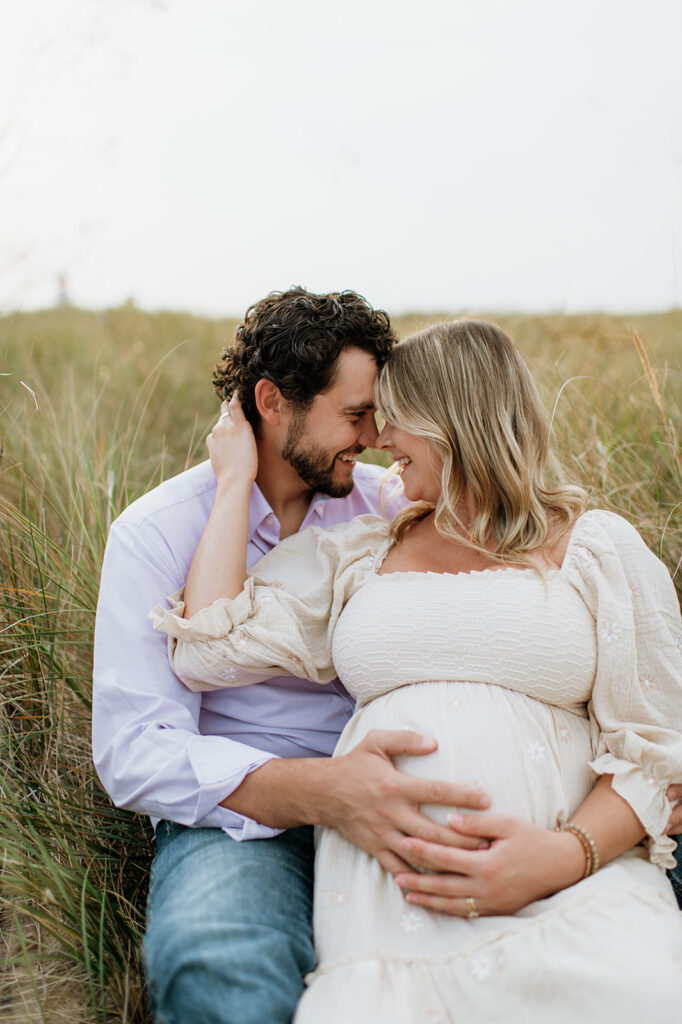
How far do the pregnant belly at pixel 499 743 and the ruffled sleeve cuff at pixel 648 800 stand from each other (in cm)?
10

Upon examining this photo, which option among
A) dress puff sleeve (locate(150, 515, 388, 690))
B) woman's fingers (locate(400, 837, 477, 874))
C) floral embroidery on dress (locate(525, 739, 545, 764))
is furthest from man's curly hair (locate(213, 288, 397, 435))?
woman's fingers (locate(400, 837, 477, 874))

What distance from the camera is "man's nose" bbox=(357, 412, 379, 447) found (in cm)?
273

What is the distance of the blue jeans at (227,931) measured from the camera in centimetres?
166

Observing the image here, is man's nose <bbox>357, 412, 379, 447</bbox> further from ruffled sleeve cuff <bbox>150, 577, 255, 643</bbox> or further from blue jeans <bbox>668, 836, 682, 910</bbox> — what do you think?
blue jeans <bbox>668, 836, 682, 910</bbox>

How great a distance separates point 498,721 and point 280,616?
649mm

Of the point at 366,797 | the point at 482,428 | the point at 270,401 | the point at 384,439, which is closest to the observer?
the point at 366,797

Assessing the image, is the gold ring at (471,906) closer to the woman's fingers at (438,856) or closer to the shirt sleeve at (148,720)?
the woman's fingers at (438,856)

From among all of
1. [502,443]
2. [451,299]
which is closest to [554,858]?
A: [502,443]

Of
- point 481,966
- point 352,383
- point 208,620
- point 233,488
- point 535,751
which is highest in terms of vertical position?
point 352,383

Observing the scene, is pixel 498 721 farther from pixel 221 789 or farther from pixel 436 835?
pixel 221 789

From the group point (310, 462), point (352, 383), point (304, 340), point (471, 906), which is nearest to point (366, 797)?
point (471, 906)

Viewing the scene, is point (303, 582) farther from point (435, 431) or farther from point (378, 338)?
point (378, 338)

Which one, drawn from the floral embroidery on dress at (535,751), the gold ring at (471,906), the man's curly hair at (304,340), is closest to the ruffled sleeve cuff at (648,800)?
the floral embroidery on dress at (535,751)

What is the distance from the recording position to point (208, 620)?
2.29 meters
